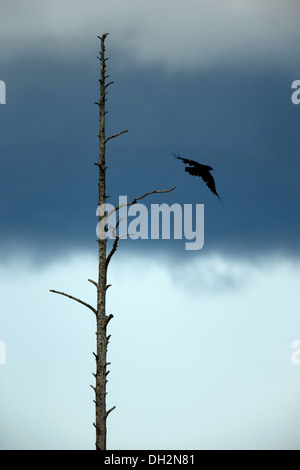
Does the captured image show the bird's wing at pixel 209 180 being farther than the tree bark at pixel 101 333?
Yes

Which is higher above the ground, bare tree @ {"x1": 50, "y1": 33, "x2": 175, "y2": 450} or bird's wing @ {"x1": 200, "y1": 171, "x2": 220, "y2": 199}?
bird's wing @ {"x1": 200, "y1": 171, "x2": 220, "y2": 199}

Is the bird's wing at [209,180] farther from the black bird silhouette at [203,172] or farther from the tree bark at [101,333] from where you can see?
the tree bark at [101,333]

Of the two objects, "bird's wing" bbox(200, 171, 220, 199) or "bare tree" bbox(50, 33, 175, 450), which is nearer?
"bare tree" bbox(50, 33, 175, 450)

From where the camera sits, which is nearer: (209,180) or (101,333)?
(101,333)

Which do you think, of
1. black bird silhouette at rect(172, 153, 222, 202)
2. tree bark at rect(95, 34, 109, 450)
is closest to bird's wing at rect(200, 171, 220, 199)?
black bird silhouette at rect(172, 153, 222, 202)

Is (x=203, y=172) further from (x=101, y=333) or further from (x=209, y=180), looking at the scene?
(x=101, y=333)

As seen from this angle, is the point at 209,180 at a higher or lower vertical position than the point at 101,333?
higher

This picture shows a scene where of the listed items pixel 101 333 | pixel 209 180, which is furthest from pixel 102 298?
pixel 209 180

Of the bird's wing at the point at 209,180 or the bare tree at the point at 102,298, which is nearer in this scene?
the bare tree at the point at 102,298

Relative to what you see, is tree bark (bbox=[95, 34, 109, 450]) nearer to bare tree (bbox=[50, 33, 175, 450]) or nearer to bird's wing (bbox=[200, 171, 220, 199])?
bare tree (bbox=[50, 33, 175, 450])

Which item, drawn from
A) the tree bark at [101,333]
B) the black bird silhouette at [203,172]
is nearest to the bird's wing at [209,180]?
the black bird silhouette at [203,172]

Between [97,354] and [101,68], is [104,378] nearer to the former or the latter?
[97,354]

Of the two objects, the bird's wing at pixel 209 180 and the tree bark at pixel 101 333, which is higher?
the bird's wing at pixel 209 180
